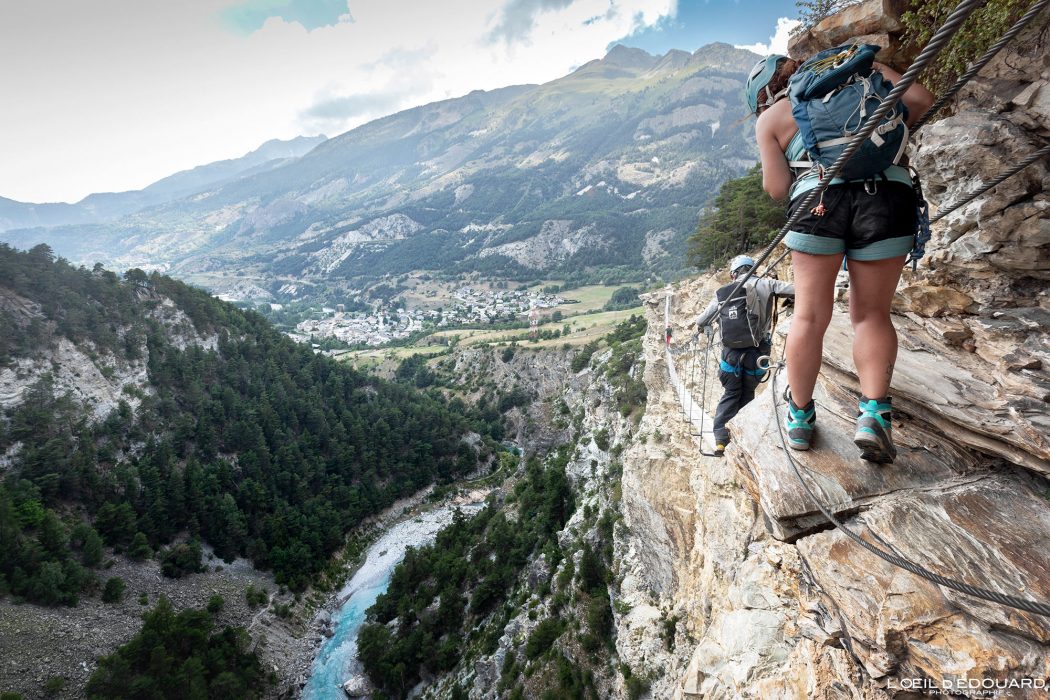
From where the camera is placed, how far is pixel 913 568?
299 cm

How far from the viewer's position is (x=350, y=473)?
60.1 metres

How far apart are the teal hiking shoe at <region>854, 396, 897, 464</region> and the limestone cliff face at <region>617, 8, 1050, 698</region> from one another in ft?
0.90

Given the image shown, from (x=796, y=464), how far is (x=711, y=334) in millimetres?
4205

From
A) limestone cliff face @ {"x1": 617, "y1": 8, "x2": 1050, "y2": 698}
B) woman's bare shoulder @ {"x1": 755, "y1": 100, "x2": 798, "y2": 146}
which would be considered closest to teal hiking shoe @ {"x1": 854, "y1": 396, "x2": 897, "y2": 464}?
limestone cliff face @ {"x1": 617, "y1": 8, "x2": 1050, "y2": 698}

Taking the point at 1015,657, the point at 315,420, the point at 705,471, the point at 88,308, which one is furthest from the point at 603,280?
the point at 1015,657

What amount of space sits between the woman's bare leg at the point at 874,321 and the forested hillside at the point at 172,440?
46537 mm

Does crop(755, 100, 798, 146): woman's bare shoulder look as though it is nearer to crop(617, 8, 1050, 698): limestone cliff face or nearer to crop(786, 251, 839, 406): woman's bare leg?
crop(786, 251, 839, 406): woman's bare leg

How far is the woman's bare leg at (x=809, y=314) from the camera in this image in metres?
3.70

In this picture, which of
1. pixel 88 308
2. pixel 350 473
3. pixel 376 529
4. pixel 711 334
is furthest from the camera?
pixel 350 473

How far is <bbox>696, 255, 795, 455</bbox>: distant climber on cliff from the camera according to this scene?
6695 mm

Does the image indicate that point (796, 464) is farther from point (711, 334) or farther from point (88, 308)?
point (88, 308)

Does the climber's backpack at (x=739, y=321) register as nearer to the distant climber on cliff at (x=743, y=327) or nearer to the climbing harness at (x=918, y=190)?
the distant climber on cliff at (x=743, y=327)

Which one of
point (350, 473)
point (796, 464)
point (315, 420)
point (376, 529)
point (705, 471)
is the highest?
point (796, 464)

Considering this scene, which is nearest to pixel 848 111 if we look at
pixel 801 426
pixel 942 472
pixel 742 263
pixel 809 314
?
pixel 809 314
